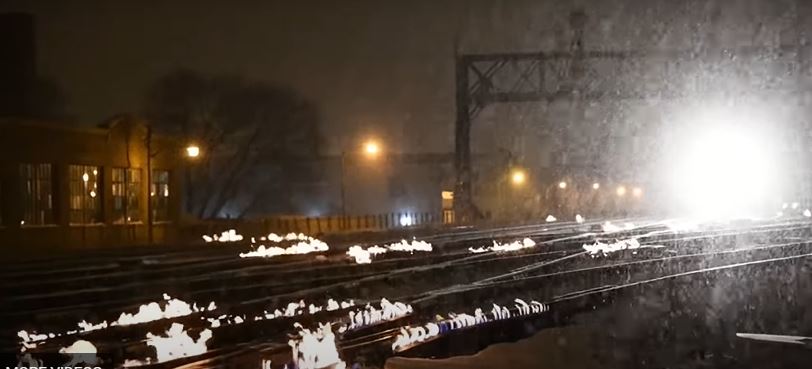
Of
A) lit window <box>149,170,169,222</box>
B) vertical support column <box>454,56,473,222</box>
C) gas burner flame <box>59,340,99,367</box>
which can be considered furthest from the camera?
lit window <box>149,170,169,222</box>

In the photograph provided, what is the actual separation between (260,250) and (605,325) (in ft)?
70.0

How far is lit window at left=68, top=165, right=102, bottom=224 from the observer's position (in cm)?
4509

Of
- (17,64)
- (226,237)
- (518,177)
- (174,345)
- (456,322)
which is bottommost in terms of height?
(456,322)

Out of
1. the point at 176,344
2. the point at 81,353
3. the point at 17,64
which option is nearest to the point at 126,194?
the point at 17,64

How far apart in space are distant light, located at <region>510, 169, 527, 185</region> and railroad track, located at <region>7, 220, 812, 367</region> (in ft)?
124

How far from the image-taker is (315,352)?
38.5 feet

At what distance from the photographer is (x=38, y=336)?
1480cm

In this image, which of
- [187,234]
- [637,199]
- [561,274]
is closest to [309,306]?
[561,274]

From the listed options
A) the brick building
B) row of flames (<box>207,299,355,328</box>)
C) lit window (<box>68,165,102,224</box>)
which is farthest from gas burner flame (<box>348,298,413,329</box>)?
lit window (<box>68,165,102,224</box>)

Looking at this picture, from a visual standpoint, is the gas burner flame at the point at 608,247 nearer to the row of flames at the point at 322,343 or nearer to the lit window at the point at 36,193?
the row of flames at the point at 322,343

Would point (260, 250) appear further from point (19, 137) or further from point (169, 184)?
point (169, 184)

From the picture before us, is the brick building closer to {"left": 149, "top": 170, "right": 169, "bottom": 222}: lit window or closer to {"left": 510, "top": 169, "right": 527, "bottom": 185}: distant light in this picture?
{"left": 149, "top": 170, "right": 169, "bottom": 222}: lit window

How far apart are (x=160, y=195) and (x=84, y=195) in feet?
20.9

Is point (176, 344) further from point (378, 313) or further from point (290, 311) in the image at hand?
point (290, 311)
